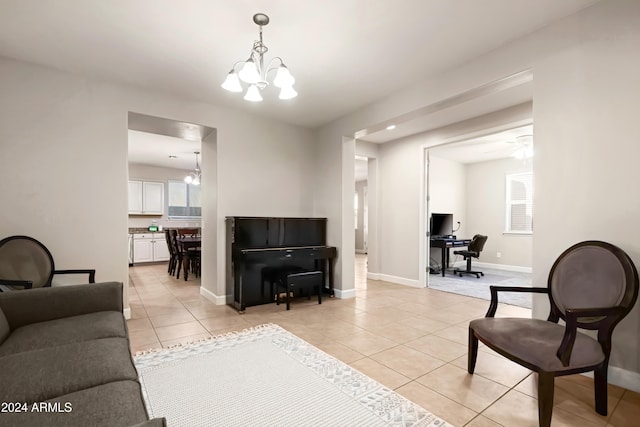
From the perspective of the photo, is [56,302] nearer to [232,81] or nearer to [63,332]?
[63,332]

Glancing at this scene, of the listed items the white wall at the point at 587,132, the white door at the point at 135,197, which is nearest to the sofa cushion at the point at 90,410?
the white wall at the point at 587,132

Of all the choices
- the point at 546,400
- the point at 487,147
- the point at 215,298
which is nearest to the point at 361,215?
the point at 487,147

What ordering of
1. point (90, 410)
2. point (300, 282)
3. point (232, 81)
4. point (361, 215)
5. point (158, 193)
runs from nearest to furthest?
1. point (90, 410)
2. point (232, 81)
3. point (300, 282)
4. point (158, 193)
5. point (361, 215)

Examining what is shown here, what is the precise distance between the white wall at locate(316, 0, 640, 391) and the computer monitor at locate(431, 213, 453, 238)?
14.7ft

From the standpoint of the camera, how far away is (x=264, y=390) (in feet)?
6.63

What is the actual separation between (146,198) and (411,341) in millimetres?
8000

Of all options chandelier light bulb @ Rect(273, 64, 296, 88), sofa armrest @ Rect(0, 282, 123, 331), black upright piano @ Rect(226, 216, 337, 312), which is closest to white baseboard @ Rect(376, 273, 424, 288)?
black upright piano @ Rect(226, 216, 337, 312)

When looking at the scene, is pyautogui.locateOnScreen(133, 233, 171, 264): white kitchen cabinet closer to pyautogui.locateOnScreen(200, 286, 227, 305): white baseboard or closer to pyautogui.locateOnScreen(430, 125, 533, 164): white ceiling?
pyautogui.locateOnScreen(200, 286, 227, 305): white baseboard

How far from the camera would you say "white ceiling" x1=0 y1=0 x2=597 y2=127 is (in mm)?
2256

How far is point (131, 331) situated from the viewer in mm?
3146

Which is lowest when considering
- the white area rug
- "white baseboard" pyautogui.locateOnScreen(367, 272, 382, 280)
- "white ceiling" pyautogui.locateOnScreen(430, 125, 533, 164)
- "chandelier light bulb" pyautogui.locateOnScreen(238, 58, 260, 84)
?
"white baseboard" pyautogui.locateOnScreen(367, 272, 382, 280)

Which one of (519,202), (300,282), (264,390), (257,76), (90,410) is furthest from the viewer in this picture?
(519,202)

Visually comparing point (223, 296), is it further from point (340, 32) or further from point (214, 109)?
point (340, 32)

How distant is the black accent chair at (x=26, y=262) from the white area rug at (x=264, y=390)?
1391 mm
